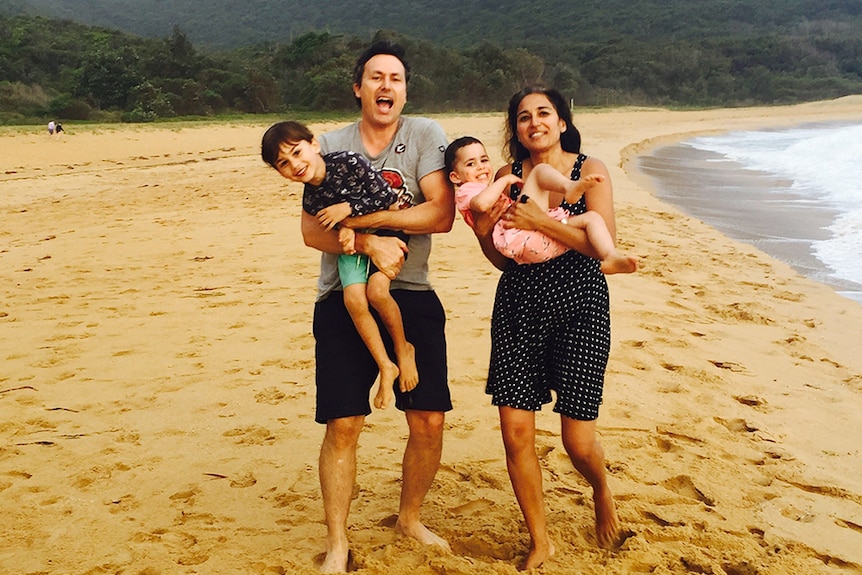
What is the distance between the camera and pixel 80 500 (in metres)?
3.26

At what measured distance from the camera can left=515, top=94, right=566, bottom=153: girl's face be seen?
2.78 m

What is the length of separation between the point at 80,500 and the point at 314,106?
39.1m

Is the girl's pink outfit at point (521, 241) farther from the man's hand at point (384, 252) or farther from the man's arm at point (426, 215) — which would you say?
the man's hand at point (384, 252)

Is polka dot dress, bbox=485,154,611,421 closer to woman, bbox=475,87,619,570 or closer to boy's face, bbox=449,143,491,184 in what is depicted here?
woman, bbox=475,87,619,570

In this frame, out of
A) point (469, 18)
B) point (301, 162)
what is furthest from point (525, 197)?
point (469, 18)

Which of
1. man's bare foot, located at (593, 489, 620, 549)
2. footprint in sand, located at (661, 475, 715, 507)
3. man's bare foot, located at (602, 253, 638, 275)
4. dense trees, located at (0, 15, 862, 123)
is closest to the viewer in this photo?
man's bare foot, located at (602, 253, 638, 275)

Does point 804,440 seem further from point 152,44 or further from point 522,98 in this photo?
point 152,44

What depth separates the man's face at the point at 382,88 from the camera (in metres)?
2.77

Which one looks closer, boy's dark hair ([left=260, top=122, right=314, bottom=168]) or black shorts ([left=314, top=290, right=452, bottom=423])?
boy's dark hair ([left=260, top=122, right=314, bottom=168])

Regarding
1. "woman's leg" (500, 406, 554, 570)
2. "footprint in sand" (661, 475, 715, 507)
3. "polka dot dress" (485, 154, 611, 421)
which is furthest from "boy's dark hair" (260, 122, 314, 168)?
"footprint in sand" (661, 475, 715, 507)

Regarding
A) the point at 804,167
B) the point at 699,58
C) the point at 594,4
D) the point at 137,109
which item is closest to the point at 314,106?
the point at 137,109

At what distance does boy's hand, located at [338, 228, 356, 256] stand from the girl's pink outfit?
414mm

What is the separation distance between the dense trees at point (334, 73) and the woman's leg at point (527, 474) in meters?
20.8

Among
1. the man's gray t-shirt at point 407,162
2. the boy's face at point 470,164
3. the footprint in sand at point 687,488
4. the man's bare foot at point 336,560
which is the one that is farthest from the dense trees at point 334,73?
the man's bare foot at point 336,560
